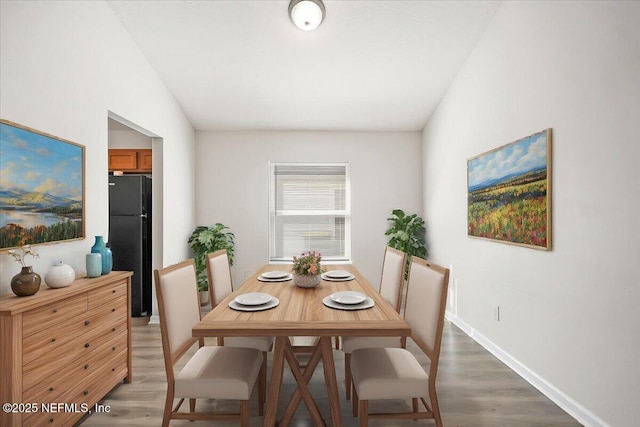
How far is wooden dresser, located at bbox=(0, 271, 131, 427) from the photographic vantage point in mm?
1556

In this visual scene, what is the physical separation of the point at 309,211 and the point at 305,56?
2229 mm

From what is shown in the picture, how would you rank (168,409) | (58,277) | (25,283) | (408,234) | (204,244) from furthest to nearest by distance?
(408,234)
(204,244)
(58,277)
(25,283)
(168,409)

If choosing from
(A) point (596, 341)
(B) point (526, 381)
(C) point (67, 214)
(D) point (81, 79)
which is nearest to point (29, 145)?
(C) point (67, 214)

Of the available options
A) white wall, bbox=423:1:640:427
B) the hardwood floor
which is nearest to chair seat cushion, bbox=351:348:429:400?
the hardwood floor

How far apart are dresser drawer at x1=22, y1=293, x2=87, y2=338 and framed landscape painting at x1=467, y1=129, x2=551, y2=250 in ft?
9.82

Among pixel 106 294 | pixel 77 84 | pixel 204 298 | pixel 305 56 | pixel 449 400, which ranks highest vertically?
pixel 305 56

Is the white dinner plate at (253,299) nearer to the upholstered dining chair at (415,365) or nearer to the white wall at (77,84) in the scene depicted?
the upholstered dining chair at (415,365)

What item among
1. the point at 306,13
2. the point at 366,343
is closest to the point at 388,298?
the point at 366,343

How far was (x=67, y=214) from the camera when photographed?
2291 mm

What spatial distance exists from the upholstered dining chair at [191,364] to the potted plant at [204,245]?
2.52 m

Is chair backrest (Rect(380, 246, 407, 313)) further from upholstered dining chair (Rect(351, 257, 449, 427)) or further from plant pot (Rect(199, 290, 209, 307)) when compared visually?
plant pot (Rect(199, 290, 209, 307))

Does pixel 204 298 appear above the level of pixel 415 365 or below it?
below

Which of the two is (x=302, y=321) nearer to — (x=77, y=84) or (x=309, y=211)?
(x=77, y=84)

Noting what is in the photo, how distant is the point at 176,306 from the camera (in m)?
1.80
